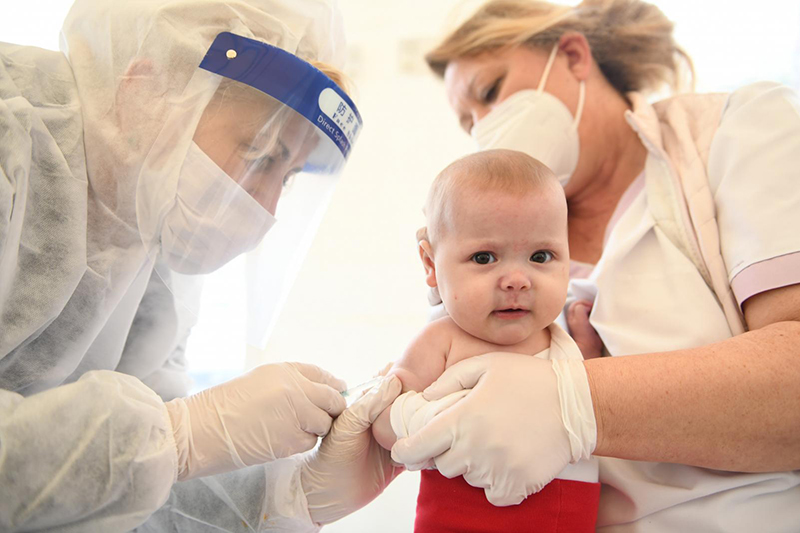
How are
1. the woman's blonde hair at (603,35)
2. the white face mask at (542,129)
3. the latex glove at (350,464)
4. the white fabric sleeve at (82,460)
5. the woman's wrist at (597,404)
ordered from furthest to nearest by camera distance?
1. the woman's blonde hair at (603,35)
2. the white face mask at (542,129)
3. the latex glove at (350,464)
4. the woman's wrist at (597,404)
5. the white fabric sleeve at (82,460)

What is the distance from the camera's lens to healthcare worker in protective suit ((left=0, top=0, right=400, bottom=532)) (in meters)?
1.06

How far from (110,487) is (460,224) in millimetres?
724

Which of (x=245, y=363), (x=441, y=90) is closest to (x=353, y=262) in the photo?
(x=245, y=363)

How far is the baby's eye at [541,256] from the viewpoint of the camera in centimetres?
106

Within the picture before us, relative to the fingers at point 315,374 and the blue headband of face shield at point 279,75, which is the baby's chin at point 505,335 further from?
the blue headband of face shield at point 279,75

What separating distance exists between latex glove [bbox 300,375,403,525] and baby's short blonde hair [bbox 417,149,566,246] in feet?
1.05

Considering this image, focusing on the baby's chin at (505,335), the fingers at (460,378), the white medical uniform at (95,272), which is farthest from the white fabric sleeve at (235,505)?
the baby's chin at (505,335)

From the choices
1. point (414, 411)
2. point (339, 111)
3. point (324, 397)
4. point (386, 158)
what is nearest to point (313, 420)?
point (324, 397)

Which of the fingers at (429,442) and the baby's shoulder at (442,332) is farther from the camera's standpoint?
the baby's shoulder at (442,332)

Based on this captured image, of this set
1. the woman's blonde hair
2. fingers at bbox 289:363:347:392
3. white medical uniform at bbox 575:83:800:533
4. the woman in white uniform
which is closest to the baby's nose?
the woman in white uniform

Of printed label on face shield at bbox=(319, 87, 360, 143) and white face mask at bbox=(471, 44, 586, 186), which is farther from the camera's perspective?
white face mask at bbox=(471, 44, 586, 186)

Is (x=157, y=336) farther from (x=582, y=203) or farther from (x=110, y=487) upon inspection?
(x=582, y=203)

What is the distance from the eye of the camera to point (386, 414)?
3.58 ft

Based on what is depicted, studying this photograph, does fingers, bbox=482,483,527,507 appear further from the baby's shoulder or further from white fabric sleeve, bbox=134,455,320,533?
white fabric sleeve, bbox=134,455,320,533
